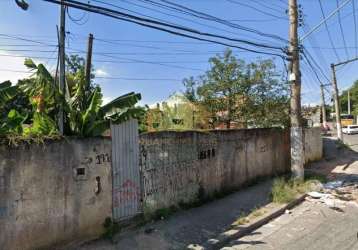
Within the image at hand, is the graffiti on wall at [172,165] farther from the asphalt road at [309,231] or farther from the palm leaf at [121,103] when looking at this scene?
the asphalt road at [309,231]

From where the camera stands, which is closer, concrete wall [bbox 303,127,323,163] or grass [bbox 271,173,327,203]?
grass [bbox 271,173,327,203]

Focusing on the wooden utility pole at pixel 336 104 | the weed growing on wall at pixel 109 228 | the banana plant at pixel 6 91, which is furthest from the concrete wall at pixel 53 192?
the wooden utility pole at pixel 336 104

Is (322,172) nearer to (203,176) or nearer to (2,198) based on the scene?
(203,176)

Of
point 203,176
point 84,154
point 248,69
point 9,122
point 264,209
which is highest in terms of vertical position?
point 248,69

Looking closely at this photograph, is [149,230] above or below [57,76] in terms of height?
below

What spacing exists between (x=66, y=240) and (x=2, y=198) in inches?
55.6

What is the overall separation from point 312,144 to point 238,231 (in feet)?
39.9

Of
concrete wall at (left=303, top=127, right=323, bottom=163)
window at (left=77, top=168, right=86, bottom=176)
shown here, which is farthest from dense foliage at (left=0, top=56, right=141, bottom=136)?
concrete wall at (left=303, top=127, right=323, bottom=163)

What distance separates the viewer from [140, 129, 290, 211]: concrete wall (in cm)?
773

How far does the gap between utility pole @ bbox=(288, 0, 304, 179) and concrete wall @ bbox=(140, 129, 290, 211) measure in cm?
121

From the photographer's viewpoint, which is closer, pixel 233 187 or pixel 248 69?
pixel 233 187

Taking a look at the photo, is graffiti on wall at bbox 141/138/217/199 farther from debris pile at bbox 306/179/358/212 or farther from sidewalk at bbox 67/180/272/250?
debris pile at bbox 306/179/358/212

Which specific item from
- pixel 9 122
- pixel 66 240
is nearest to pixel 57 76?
Answer: pixel 9 122

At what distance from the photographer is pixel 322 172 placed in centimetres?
1453
